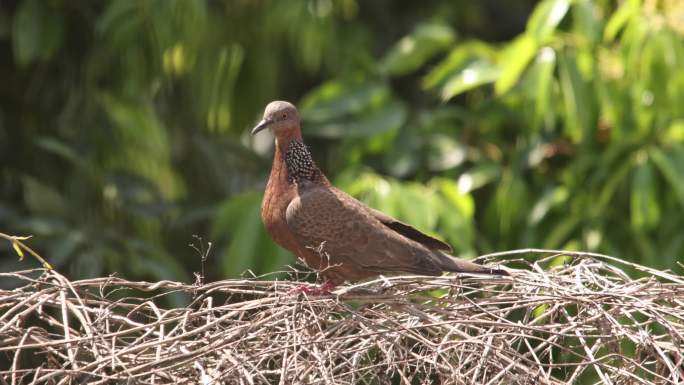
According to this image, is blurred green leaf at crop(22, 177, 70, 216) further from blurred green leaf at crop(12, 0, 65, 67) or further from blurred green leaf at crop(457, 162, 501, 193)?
blurred green leaf at crop(457, 162, 501, 193)

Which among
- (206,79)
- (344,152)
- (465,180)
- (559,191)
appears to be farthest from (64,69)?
(559,191)

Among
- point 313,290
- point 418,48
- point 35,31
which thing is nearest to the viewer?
point 313,290

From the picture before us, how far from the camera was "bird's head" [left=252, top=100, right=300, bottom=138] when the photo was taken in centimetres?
453

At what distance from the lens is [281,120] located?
4547mm

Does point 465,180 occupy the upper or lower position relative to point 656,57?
lower

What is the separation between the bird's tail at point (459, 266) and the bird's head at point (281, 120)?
706mm

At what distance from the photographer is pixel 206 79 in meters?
7.16

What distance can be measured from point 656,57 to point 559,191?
2.94ft

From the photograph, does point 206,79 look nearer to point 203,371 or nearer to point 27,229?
point 27,229

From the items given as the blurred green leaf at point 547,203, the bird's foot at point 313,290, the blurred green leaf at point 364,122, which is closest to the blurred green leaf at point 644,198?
the blurred green leaf at point 547,203

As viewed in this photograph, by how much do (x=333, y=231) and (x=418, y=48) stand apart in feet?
8.56

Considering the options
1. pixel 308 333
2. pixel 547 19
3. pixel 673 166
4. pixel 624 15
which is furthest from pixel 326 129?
pixel 308 333

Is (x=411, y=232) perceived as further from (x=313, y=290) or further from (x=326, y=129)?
(x=326, y=129)

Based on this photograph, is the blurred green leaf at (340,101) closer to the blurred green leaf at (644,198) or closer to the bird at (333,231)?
the blurred green leaf at (644,198)
